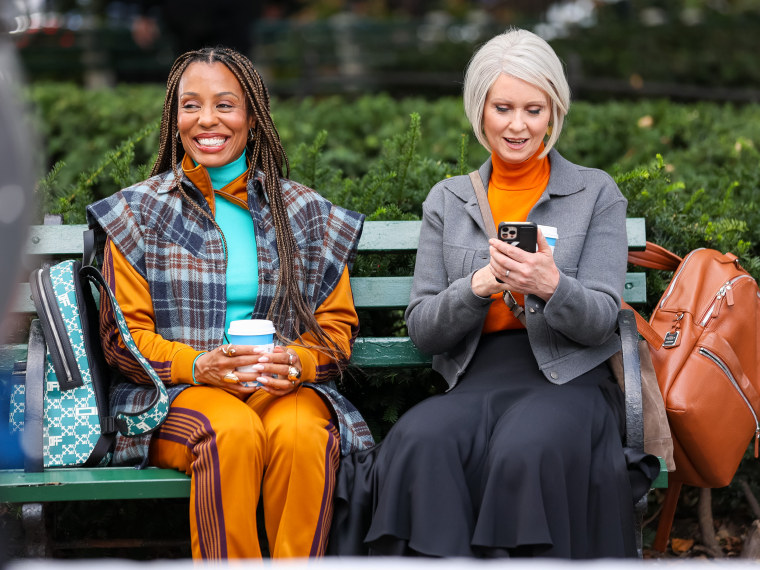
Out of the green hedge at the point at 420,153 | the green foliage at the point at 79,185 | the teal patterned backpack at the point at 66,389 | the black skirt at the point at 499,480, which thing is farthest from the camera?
the green hedge at the point at 420,153

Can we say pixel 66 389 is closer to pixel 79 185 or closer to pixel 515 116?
pixel 79 185

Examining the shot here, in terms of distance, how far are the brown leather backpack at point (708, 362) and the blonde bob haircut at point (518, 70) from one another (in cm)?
68

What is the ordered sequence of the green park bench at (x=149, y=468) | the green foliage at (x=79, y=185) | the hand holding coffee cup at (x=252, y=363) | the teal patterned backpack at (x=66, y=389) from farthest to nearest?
the green foliage at (x=79, y=185)
the teal patterned backpack at (x=66, y=389)
the green park bench at (x=149, y=468)
the hand holding coffee cup at (x=252, y=363)

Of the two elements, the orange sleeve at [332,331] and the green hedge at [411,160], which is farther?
the green hedge at [411,160]

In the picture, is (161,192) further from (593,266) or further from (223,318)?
(593,266)

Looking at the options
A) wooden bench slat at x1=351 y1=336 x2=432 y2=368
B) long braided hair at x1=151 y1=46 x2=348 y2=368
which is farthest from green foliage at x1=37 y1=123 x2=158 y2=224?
wooden bench slat at x1=351 y1=336 x2=432 y2=368

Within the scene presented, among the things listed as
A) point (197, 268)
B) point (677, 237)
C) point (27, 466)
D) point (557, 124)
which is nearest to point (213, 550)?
point (27, 466)

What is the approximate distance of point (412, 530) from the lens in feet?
9.11

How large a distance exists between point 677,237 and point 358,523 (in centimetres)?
186

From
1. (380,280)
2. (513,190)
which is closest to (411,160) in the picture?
(380,280)

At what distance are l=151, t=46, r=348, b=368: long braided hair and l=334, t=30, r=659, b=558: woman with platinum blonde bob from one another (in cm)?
37

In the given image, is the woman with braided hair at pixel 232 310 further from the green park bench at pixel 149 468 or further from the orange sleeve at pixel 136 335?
the green park bench at pixel 149 468

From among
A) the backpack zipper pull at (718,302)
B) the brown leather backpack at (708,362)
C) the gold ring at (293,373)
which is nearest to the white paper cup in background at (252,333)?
the gold ring at (293,373)

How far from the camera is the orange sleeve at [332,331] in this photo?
10.4 ft
